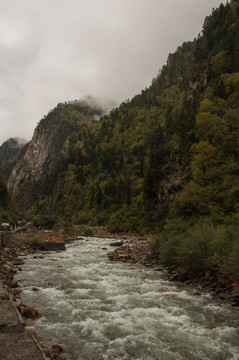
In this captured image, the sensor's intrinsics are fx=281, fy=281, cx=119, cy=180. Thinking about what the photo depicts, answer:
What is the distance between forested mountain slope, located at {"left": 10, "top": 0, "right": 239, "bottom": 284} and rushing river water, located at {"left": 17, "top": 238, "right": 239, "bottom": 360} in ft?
9.55

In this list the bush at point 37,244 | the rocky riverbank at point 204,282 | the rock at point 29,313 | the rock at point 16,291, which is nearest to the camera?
the rock at point 29,313

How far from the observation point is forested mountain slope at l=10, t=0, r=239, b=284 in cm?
2388

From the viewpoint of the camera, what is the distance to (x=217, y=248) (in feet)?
51.7

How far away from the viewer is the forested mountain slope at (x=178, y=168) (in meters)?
23.9

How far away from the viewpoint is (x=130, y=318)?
10078 mm

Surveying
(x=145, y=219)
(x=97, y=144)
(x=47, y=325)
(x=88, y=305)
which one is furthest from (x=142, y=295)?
(x=97, y=144)

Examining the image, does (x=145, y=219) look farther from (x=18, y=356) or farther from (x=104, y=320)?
(x=18, y=356)

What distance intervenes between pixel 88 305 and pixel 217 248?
813 centimetres

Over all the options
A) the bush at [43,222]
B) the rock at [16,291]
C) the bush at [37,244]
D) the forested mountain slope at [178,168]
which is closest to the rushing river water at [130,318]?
the rock at [16,291]

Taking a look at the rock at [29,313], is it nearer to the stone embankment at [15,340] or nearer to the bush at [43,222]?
the stone embankment at [15,340]

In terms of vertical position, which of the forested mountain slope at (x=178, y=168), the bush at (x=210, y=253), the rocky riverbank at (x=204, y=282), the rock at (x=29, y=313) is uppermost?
the forested mountain slope at (x=178, y=168)

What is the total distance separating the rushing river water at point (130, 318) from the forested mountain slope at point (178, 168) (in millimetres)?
2911

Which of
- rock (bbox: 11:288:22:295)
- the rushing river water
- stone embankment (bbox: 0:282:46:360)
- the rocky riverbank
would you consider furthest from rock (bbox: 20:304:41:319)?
the rocky riverbank

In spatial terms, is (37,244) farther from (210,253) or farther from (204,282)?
(204,282)
